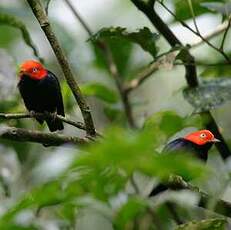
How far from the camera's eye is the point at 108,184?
1.52 m

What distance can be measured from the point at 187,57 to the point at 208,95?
1.26 feet

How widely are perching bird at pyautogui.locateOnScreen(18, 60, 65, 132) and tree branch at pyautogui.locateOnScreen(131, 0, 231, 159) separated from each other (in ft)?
4.04

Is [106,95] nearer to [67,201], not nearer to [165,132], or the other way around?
[165,132]

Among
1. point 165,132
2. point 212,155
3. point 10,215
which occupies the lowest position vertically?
point 212,155

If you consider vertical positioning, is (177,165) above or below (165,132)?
above

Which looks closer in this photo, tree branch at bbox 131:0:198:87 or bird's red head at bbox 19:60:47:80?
tree branch at bbox 131:0:198:87

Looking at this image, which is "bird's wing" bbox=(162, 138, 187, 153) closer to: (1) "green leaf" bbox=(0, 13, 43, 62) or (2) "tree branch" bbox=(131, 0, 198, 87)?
(2) "tree branch" bbox=(131, 0, 198, 87)

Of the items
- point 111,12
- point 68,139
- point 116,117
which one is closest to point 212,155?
point 116,117

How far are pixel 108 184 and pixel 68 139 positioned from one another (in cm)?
136

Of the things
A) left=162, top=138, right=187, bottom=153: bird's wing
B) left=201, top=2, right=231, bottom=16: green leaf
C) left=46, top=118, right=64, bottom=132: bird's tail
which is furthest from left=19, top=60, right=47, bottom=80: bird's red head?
left=201, top=2, right=231, bottom=16: green leaf

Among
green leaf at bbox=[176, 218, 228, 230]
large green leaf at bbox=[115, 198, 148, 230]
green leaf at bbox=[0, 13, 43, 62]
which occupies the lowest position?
green leaf at bbox=[176, 218, 228, 230]

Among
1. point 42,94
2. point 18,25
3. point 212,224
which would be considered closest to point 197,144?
point 42,94

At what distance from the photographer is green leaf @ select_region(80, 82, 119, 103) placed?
4613 mm

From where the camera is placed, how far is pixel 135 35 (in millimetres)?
4027
